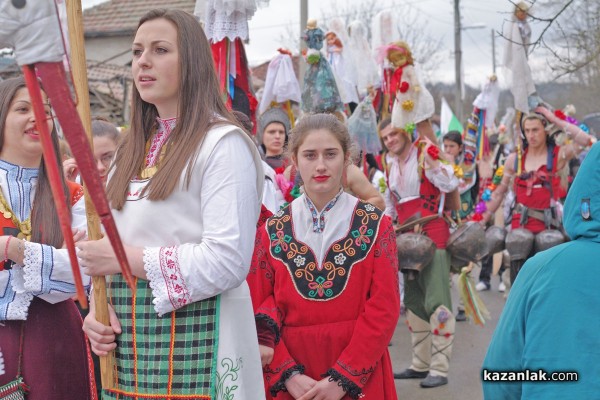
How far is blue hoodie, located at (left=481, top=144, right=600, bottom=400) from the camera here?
238 cm

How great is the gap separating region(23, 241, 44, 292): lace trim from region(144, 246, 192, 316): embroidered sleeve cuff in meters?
0.70

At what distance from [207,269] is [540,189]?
6217mm

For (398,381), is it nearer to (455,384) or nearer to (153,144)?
(455,384)

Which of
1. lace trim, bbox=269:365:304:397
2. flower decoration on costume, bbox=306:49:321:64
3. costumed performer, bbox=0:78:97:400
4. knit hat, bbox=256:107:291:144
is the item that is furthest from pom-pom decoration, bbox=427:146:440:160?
costumed performer, bbox=0:78:97:400

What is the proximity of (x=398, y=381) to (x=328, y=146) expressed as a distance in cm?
349

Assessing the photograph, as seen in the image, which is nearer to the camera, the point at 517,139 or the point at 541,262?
the point at 541,262

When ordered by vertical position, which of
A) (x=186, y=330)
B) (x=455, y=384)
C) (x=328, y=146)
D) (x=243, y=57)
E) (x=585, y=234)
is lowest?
(x=455, y=384)

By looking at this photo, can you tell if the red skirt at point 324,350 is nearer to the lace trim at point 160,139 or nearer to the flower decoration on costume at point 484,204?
the lace trim at point 160,139

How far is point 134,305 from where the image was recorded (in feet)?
7.89

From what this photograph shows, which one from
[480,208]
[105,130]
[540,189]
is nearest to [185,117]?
[105,130]

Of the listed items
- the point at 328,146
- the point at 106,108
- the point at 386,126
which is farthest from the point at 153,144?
the point at 106,108

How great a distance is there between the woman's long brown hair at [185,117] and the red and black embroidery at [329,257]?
1033mm

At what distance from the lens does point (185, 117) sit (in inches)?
98.0

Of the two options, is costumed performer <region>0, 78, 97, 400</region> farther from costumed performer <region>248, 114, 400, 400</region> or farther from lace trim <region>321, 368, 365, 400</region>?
lace trim <region>321, 368, 365, 400</region>
